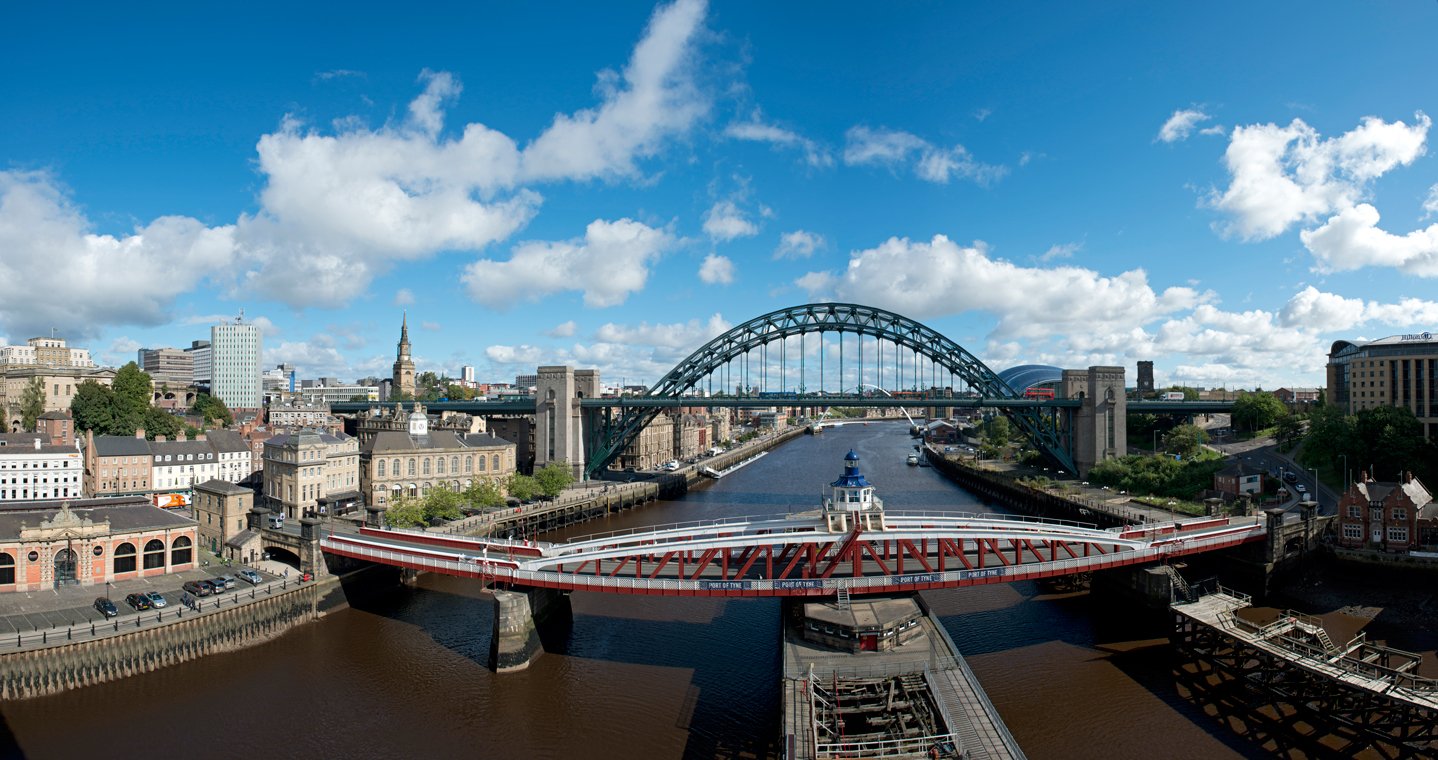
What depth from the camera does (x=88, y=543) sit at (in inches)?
1128

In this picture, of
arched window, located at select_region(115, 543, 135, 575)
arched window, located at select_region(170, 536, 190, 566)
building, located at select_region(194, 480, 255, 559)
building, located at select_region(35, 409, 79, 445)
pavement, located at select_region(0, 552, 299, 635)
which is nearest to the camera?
pavement, located at select_region(0, 552, 299, 635)

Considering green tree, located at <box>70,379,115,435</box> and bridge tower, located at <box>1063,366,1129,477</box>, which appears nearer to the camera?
bridge tower, located at <box>1063,366,1129,477</box>

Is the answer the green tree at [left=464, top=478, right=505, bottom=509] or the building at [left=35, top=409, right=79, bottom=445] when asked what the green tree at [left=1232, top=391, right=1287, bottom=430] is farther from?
the building at [left=35, top=409, right=79, bottom=445]

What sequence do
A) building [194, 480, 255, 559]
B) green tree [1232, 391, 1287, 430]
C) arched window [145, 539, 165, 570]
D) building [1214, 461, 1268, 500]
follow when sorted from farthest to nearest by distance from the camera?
green tree [1232, 391, 1287, 430], building [1214, 461, 1268, 500], building [194, 480, 255, 559], arched window [145, 539, 165, 570]

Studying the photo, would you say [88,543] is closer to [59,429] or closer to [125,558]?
[125,558]

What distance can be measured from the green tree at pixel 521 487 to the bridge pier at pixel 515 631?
26.6m

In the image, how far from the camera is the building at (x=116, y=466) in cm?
4959

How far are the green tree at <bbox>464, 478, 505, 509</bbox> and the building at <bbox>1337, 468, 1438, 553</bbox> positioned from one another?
46.9 metres

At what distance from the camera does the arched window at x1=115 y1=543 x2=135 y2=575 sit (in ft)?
97.3

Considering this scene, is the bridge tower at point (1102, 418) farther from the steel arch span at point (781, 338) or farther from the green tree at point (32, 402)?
the green tree at point (32, 402)

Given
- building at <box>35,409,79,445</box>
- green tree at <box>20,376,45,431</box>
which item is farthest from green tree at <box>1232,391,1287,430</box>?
green tree at <box>20,376,45,431</box>

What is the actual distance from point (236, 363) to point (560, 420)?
13402cm

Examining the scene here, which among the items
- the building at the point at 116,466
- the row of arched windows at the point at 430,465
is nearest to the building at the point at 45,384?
the building at the point at 116,466

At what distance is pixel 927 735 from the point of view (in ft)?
53.5
